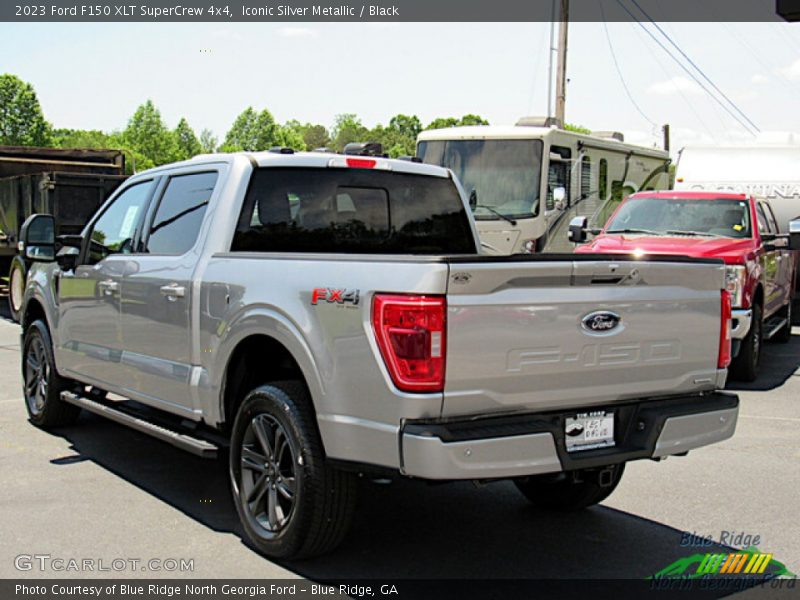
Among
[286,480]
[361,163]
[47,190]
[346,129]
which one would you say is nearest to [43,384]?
[361,163]

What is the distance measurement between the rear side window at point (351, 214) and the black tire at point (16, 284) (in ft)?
39.2

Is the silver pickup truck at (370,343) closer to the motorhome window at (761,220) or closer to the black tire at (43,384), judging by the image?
the black tire at (43,384)

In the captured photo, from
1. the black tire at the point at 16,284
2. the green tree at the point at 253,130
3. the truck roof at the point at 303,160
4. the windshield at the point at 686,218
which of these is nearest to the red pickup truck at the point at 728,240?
the windshield at the point at 686,218

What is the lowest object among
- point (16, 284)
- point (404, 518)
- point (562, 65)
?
point (16, 284)

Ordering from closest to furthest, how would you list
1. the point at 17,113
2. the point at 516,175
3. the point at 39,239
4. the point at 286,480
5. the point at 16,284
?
1. the point at 286,480
2. the point at 39,239
3. the point at 516,175
4. the point at 16,284
5. the point at 17,113

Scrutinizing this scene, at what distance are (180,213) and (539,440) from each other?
298 cm

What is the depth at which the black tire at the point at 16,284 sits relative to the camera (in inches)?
647

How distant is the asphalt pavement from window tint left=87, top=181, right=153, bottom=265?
1.51m

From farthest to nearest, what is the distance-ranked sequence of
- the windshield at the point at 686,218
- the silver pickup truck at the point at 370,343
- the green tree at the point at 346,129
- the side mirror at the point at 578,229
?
the green tree at the point at 346,129 < the side mirror at the point at 578,229 < the windshield at the point at 686,218 < the silver pickup truck at the point at 370,343

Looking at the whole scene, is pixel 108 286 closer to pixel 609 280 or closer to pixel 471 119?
pixel 609 280

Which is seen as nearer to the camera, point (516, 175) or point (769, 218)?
point (769, 218)

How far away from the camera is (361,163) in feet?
19.7

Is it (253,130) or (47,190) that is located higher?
(253,130)

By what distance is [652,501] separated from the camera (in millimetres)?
5949
